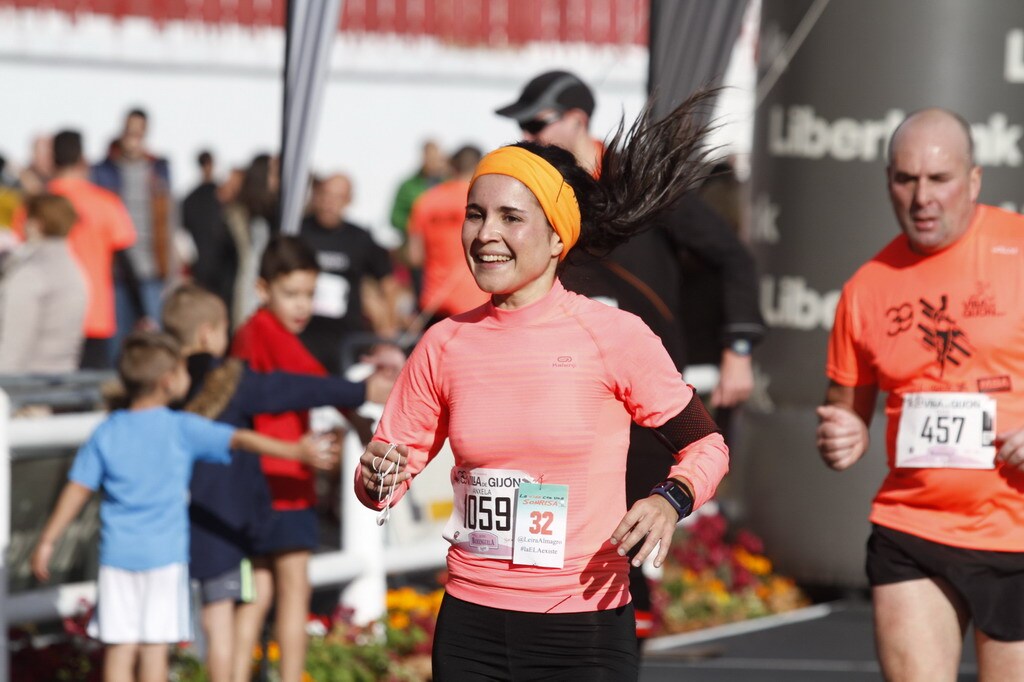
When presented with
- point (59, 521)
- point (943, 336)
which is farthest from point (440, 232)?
point (943, 336)

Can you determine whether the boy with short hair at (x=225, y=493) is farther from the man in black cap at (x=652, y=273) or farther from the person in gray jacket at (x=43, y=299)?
the person in gray jacket at (x=43, y=299)

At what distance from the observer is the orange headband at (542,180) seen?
4.11 metres

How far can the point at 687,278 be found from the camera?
651 cm

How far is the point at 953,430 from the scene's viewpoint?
5.05 meters

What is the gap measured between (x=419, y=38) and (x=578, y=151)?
17.4m

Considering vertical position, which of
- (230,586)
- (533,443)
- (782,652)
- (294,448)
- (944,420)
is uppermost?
(533,443)

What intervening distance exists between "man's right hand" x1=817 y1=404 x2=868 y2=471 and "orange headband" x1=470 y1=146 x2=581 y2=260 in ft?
4.47

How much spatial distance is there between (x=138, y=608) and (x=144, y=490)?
41 cm

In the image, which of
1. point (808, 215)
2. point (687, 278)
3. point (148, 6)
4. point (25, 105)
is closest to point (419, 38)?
point (148, 6)

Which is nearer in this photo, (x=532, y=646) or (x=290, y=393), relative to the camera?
(x=532, y=646)

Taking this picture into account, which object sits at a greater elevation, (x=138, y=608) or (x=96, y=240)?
(x=96, y=240)

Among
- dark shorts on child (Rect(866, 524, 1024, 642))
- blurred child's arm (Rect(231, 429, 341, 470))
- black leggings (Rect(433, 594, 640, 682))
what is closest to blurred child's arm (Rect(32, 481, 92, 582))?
blurred child's arm (Rect(231, 429, 341, 470))

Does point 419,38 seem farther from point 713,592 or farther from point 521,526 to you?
point 521,526

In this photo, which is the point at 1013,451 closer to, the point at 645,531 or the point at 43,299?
the point at 645,531
